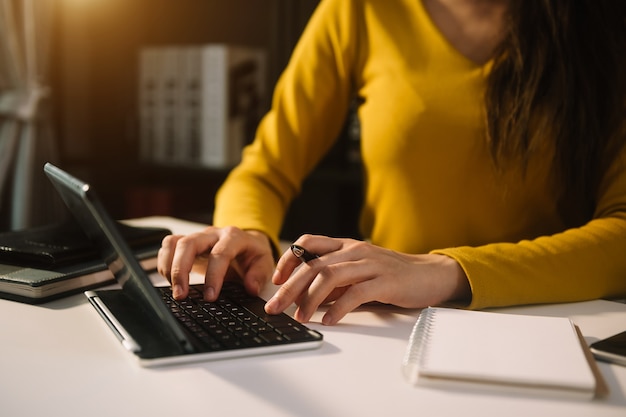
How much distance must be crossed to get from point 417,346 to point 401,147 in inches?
21.7

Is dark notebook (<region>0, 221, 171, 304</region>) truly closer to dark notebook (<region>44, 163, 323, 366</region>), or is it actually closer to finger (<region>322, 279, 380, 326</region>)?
dark notebook (<region>44, 163, 323, 366</region>)

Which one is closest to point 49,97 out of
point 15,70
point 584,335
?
point 15,70

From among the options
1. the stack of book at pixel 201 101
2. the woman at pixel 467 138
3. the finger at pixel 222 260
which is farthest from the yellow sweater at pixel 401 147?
the stack of book at pixel 201 101

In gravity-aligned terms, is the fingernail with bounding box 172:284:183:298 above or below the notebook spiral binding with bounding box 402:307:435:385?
below

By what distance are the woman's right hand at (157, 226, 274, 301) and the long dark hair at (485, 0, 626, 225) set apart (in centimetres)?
42

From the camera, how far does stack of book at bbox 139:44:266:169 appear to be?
2062mm

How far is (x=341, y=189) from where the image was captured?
2.18 meters

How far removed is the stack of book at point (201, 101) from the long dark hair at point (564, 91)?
1089mm

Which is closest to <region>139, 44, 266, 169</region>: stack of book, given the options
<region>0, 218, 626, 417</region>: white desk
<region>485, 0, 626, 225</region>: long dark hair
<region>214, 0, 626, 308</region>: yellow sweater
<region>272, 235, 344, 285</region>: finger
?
<region>214, 0, 626, 308</region>: yellow sweater

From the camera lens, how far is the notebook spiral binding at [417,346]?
603mm

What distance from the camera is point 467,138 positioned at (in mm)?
1124

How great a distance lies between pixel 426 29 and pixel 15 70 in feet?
4.41

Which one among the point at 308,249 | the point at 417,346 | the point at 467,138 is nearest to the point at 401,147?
the point at 467,138

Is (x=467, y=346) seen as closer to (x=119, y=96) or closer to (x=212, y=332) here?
(x=212, y=332)
